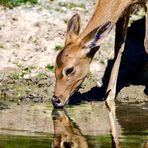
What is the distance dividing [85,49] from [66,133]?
8.65 feet

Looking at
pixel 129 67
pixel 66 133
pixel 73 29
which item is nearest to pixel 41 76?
pixel 73 29

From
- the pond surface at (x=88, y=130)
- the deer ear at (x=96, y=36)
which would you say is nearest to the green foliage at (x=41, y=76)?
the pond surface at (x=88, y=130)

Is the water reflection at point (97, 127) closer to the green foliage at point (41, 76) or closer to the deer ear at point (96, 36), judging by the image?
the deer ear at point (96, 36)

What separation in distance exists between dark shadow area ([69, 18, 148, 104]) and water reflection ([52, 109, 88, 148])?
1.57 m

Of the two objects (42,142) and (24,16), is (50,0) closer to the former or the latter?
(24,16)

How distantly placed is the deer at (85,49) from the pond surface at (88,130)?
24 centimetres

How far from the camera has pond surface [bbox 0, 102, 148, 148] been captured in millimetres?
9625

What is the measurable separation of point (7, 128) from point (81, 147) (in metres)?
1.51

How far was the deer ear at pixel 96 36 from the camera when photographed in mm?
12422

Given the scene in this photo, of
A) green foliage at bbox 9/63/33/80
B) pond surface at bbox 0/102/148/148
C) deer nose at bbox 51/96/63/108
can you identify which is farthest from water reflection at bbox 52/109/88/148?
green foliage at bbox 9/63/33/80

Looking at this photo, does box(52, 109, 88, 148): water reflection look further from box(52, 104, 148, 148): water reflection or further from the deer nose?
the deer nose

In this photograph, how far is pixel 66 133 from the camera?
10.4 metres

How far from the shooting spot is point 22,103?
12844mm

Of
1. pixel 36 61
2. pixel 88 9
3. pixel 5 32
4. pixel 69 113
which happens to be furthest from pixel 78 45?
pixel 88 9
